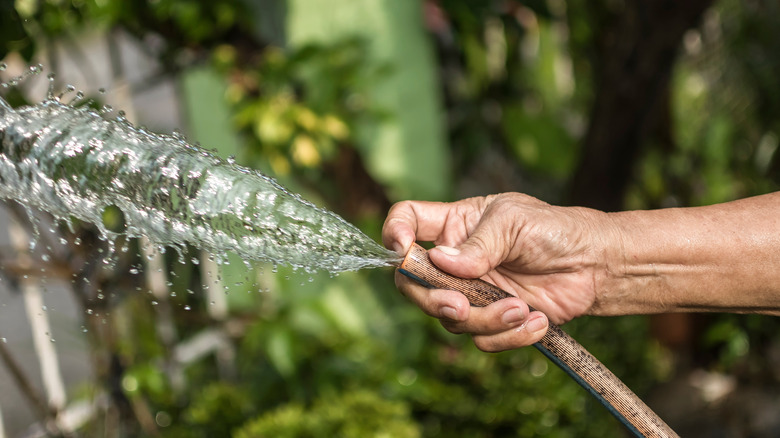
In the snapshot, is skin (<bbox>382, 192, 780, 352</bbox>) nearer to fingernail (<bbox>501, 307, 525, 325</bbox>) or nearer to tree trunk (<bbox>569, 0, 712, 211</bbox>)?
fingernail (<bbox>501, 307, 525, 325</bbox>)

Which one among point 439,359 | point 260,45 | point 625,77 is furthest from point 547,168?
point 260,45

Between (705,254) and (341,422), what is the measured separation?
4.48 feet

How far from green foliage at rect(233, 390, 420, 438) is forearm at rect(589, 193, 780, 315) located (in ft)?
3.78

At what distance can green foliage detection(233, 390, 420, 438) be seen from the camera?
2.18 metres

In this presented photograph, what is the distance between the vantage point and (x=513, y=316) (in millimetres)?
1055

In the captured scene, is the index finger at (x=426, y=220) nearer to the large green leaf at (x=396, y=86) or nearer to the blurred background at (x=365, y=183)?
the blurred background at (x=365, y=183)

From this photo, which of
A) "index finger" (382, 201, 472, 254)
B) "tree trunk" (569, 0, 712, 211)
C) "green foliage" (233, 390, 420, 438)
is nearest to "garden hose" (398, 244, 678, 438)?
"index finger" (382, 201, 472, 254)

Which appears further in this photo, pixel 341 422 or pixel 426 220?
pixel 341 422

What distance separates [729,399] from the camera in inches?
129

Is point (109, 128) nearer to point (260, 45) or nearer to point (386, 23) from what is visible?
point (260, 45)

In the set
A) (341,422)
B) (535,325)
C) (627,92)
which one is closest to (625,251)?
(535,325)

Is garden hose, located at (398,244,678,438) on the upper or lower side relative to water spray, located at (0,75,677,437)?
lower

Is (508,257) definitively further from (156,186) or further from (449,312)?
(156,186)

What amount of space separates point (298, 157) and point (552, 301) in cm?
144
